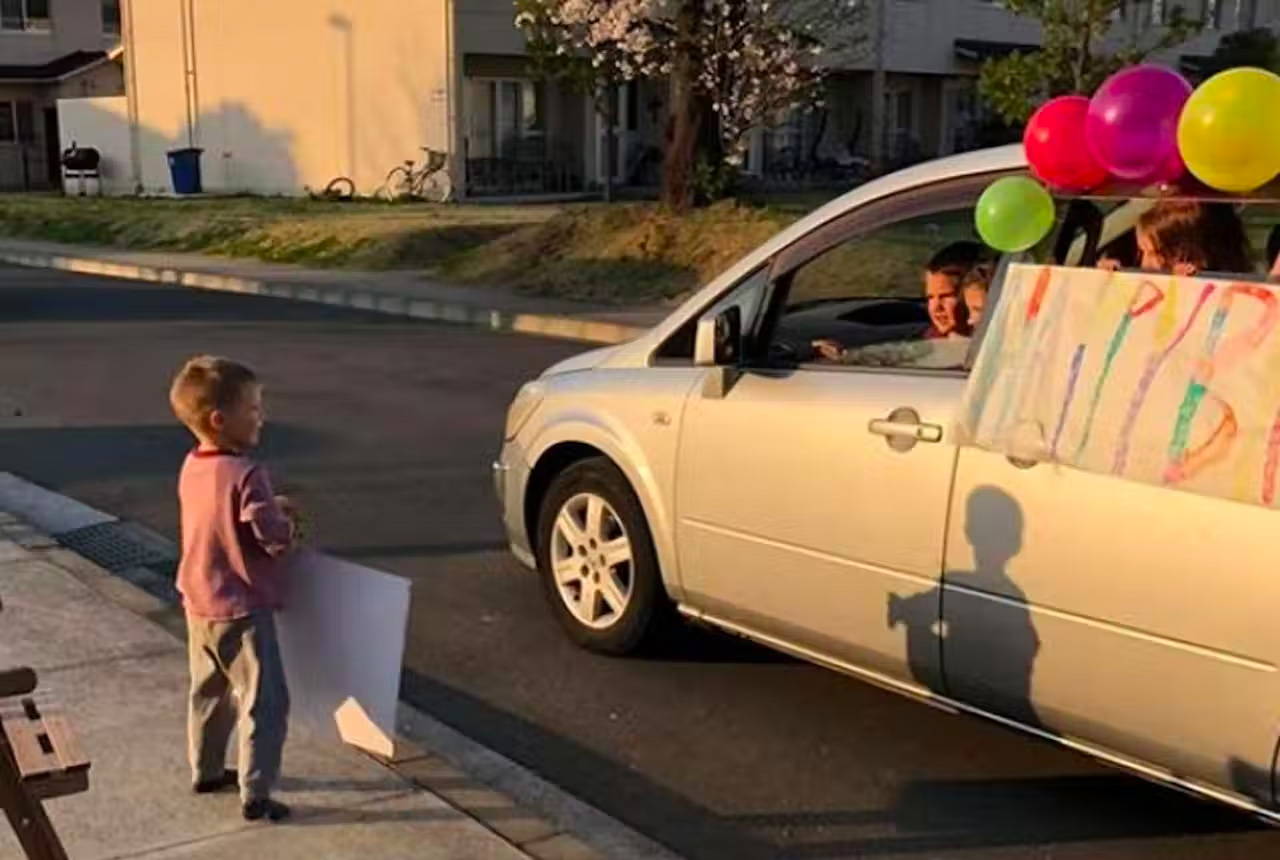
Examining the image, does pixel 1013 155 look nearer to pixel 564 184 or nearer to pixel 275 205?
pixel 275 205

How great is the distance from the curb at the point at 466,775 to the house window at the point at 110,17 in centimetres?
4589

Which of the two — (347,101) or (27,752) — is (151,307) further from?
(347,101)

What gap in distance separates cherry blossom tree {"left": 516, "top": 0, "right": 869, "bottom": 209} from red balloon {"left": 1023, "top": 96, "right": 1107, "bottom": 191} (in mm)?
14284

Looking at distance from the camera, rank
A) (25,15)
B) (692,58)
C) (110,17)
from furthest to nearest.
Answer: (110,17) → (25,15) → (692,58)

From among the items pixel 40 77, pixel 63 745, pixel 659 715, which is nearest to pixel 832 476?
pixel 659 715

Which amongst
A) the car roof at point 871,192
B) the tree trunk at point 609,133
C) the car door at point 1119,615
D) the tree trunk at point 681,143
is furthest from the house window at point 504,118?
the car door at point 1119,615

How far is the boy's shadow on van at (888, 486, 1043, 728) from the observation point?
4.11m

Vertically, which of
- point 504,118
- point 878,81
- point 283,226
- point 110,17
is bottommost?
point 283,226

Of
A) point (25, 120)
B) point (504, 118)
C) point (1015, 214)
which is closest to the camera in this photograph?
point (1015, 214)

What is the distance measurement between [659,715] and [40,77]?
44180 mm

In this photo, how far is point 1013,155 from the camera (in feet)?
14.8

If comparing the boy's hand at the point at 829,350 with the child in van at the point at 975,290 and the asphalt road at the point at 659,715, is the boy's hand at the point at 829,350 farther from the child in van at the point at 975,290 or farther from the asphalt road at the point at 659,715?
the asphalt road at the point at 659,715

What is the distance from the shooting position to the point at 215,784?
441 centimetres

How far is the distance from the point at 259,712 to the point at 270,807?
0.87ft
